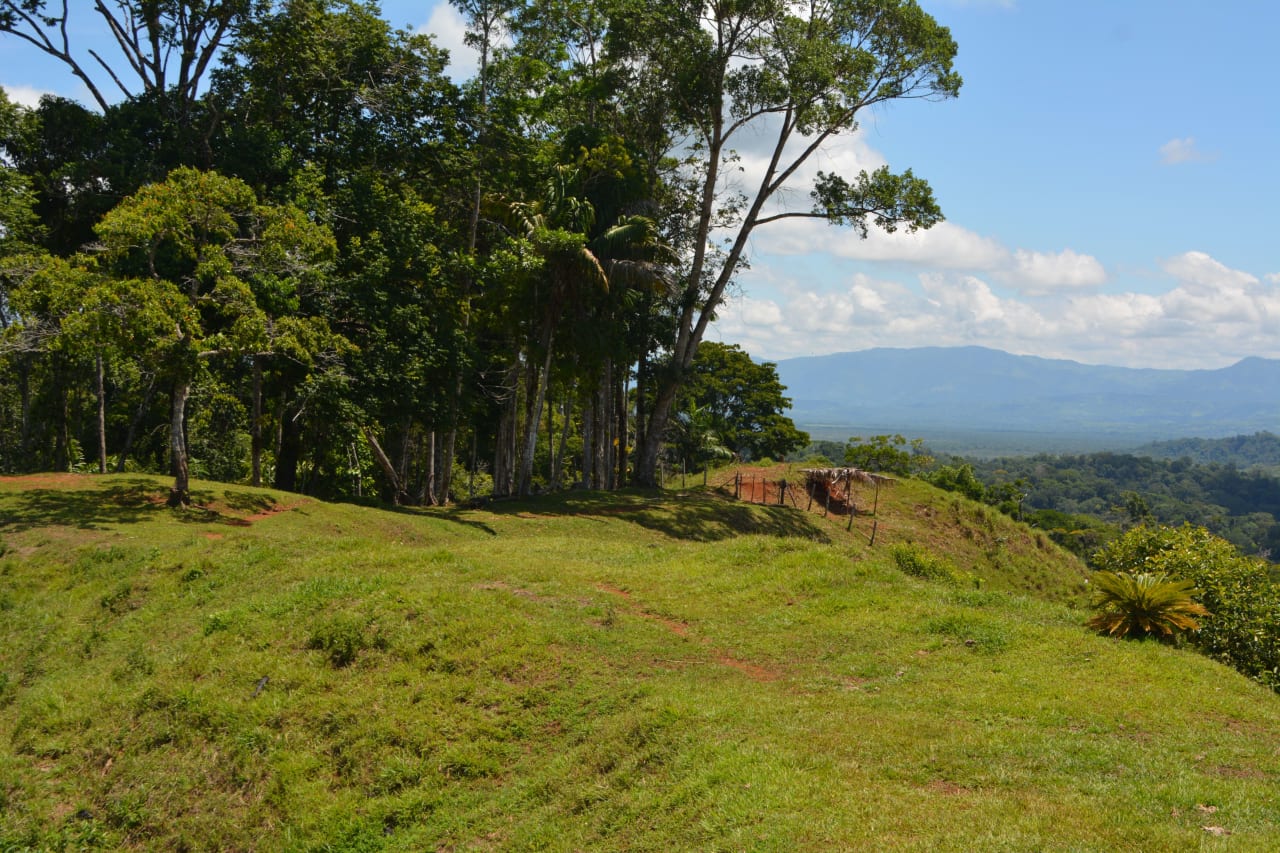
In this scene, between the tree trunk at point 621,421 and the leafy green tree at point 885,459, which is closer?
the tree trunk at point 621,421

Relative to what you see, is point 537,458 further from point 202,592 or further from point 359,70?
point 202,592

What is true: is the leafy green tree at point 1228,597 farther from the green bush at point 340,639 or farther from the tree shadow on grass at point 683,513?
the green bush at point 340,639

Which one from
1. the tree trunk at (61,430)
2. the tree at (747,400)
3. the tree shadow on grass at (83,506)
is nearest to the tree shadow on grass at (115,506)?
the tree shadow on grass at (83,506)

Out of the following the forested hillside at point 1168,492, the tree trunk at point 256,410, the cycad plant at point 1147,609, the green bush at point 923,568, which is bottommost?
the forested hillside at point 1168,492

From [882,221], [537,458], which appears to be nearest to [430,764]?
[882,221]

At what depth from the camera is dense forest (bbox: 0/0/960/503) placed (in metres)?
25.2

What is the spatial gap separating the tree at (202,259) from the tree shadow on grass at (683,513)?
9786mm

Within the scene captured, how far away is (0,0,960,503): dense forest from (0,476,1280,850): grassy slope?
27.7ft

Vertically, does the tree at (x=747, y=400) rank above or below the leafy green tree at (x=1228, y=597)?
above

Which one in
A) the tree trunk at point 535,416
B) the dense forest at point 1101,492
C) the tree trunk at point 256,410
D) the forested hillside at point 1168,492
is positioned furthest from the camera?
the forested hillside at point 1168,492

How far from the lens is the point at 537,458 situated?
6012 centimetres

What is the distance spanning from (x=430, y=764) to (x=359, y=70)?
2813cm

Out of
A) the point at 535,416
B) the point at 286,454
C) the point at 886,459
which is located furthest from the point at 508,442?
the point at 886,459

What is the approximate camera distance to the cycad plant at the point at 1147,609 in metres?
11.7
